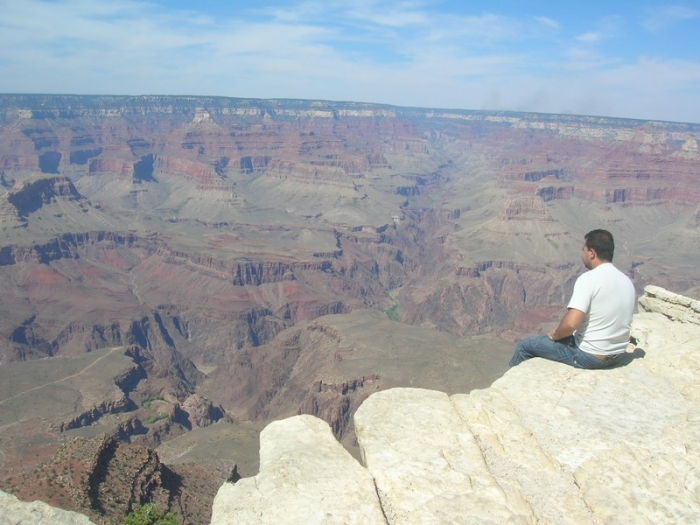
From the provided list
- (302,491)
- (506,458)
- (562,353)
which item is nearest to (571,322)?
(562,353)

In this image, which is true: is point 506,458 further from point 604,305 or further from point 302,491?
point 604,305

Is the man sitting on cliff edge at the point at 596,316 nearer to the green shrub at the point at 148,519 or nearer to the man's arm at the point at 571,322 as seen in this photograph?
the man's arm at the point at 571,322

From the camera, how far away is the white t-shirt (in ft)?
37.8

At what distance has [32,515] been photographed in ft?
41.2

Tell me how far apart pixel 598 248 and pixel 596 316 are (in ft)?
4.69

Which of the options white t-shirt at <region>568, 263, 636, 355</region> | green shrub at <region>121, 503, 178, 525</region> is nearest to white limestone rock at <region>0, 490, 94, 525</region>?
green shrub at <region>121, 503, 178, 525</region>

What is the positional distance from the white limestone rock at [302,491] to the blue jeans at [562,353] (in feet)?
16.7

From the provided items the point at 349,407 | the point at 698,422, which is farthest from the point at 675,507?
the point at 349,407

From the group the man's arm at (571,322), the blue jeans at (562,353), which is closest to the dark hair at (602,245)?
the man's arm at (571,322)

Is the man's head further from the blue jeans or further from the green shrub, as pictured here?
the green shrub

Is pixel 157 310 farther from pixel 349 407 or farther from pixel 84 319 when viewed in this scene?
pixel 349 407

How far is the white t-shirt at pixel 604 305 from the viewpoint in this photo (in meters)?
11.5

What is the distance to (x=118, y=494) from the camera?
24.3 m

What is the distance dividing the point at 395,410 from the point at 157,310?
107 m
